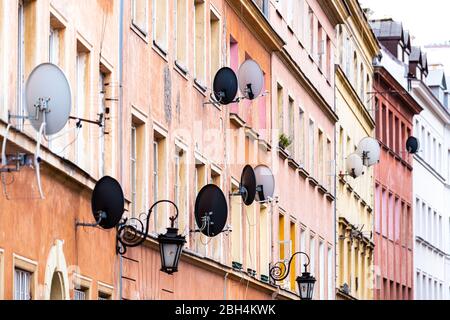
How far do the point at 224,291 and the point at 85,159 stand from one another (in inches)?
423

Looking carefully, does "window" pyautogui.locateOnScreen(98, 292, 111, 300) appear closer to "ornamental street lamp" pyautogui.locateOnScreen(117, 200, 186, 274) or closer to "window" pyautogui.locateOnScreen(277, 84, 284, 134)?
"ornamental street lamp" pyautogui.locateOnScreen(117, 200, 186, 274)

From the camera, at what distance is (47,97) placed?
19.5m

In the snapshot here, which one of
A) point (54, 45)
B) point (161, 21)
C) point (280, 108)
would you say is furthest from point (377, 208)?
point (54, 45)

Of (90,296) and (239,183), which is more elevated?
(239,183)

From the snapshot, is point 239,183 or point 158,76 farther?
point 239,183

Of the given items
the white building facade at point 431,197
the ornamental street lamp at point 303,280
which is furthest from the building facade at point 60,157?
the white building facade at point 431,197

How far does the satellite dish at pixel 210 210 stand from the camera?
3147cm

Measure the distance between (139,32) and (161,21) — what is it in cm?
239

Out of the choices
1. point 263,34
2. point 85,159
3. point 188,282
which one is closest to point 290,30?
point 263,34

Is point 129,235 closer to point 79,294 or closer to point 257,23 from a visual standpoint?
point 79,294

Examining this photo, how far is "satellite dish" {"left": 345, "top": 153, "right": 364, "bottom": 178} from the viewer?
53.6 metres

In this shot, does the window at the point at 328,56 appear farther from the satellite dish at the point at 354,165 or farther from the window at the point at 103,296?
the window at the point at 103,296

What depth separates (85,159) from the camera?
81.8 feet
